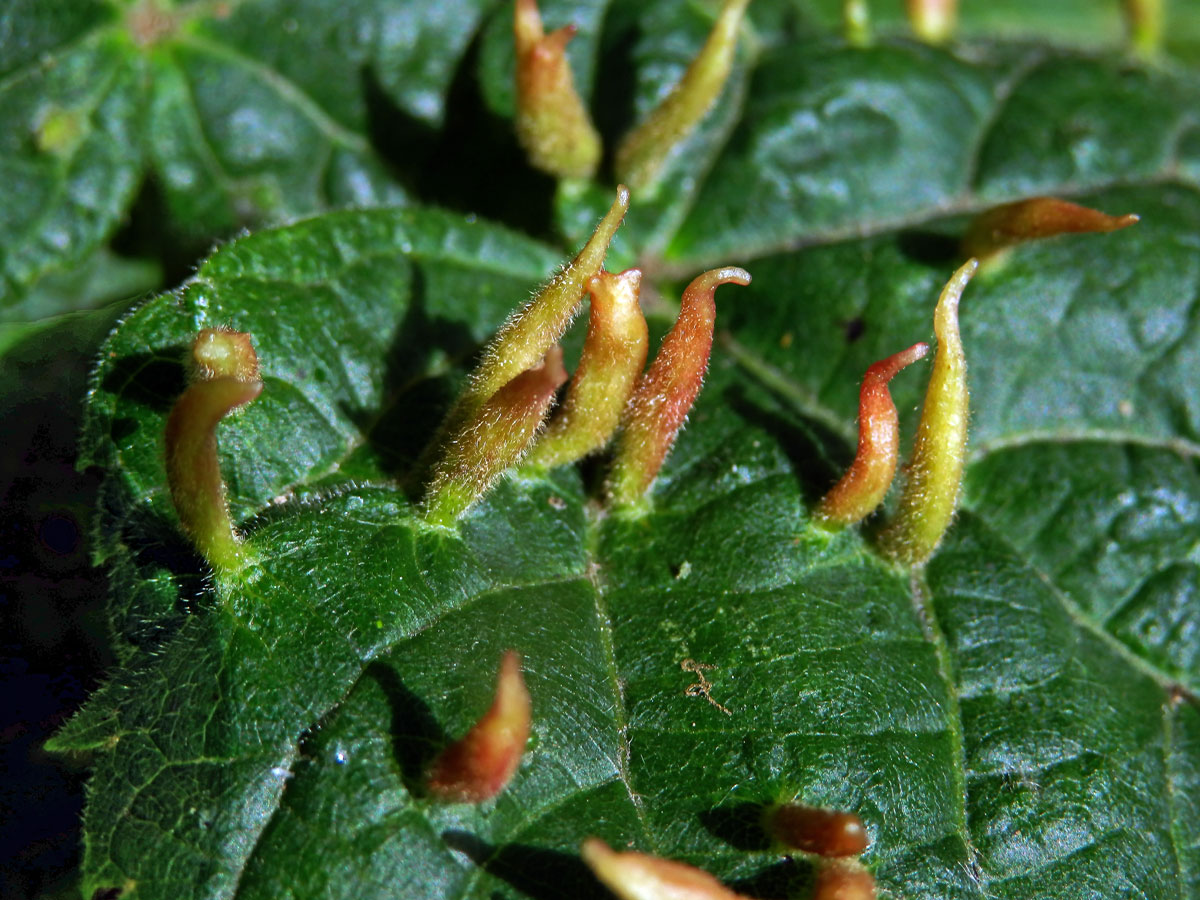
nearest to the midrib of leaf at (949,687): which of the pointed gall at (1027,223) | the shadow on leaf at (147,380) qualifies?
the pointed gall at (1027,223)

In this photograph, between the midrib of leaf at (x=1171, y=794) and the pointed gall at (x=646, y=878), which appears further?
the midrib of leaf at (x=1171, y=794)

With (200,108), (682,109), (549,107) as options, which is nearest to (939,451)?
(682,109)

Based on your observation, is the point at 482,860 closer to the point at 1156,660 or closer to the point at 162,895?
the point at 162,895

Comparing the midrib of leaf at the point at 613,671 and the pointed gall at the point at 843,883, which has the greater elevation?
the midrib of leaf at the point at 613,671

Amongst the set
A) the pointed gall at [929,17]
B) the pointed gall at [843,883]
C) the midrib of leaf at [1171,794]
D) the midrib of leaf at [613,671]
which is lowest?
the midrib of leaf at [1171,794]

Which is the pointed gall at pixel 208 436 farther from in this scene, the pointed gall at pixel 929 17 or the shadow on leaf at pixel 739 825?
the pointed gall at pixel 929 17

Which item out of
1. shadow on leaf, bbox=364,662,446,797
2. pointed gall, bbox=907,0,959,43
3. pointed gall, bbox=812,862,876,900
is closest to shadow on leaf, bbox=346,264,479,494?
shadow on leaf, bbox=364,662,446,797

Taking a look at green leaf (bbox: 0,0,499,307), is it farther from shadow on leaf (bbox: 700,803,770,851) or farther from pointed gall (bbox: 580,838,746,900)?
pointed gall (bbox: 580,838,746,900)

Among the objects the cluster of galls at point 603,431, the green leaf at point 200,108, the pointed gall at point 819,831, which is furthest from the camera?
the green leaf at point 200,108
